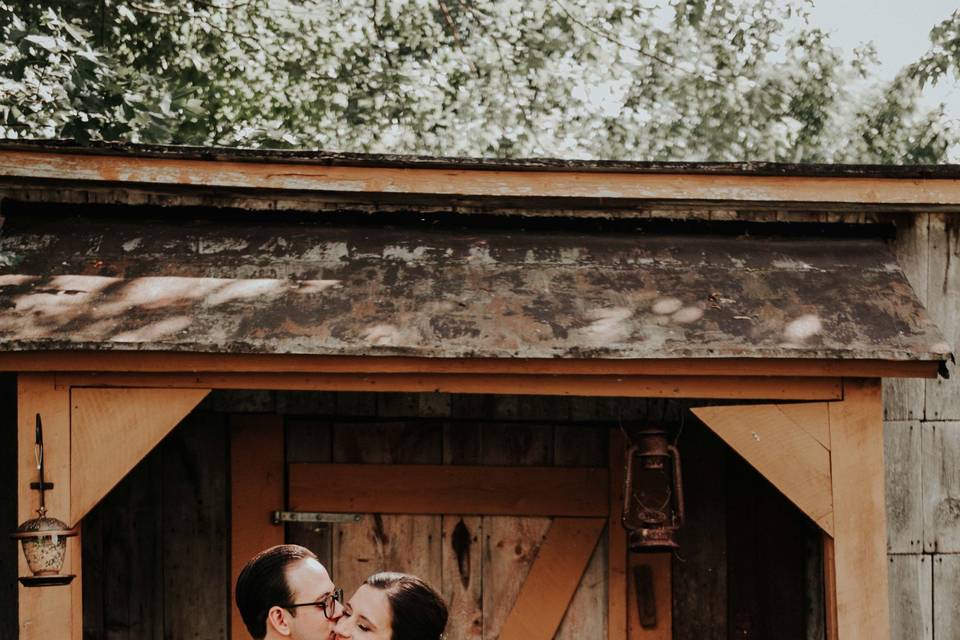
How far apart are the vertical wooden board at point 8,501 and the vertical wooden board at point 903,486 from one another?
14.4 feet

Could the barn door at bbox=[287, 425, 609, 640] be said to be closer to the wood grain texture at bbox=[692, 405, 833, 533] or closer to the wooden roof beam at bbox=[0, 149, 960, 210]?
the wood grain texture at bbox=[692, 405, 833, 533]

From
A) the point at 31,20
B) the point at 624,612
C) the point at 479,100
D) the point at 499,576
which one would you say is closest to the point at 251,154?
the point at 499,576

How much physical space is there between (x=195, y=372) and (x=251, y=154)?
3.75 ft

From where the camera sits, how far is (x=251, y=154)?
5535mm

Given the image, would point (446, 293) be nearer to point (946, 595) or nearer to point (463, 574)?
point (463, 574)

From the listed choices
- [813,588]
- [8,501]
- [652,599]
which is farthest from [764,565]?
[8,501]

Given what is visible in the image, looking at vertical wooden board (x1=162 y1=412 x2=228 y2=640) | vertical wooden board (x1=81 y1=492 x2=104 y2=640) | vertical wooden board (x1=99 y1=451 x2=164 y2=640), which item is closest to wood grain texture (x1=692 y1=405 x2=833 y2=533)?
vertical wooden board (x1=162 y1=412 x2=228 y2=640)

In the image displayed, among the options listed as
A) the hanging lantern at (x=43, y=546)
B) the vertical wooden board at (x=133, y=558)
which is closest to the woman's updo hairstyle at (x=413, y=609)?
the hanging lantern at (x=43, y=546)

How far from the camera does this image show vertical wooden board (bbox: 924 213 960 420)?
590 cm

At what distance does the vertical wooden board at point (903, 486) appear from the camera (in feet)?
19.2

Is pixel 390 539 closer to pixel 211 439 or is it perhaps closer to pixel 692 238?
pixel 211 439

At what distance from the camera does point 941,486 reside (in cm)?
588

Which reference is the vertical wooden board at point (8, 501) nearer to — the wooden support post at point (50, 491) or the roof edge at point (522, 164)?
the wooden support post at point (50, 491)

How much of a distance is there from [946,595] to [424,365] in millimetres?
2913
